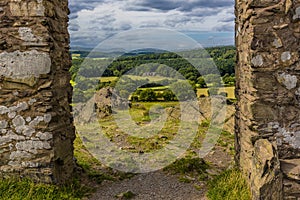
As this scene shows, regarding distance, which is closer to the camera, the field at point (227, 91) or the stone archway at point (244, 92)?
the stone archway at point (244, 92)

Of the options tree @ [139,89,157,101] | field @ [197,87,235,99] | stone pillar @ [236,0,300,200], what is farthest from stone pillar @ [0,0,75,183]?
field @ [197,87,235,99]

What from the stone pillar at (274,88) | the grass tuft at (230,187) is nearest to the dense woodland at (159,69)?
the grass tuft at (230,187)

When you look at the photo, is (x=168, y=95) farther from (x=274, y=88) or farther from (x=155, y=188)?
(x=274, y=88)

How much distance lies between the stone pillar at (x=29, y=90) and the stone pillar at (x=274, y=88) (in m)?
3.17

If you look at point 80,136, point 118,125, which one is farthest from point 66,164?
point 118,125

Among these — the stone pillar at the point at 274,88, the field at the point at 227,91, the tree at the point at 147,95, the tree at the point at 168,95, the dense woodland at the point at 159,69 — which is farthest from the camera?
the tree at the point at 168,95

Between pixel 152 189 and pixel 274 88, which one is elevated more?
pixel 274 88

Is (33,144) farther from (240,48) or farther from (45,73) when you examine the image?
(240,48)

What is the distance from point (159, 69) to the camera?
12.2 meters

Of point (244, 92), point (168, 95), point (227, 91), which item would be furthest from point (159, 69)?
point (244, 92)

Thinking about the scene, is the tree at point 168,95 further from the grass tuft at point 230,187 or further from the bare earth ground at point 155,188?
the grass tuft at point 230,187

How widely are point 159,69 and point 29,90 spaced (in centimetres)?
749

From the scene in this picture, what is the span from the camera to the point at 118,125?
442 inches

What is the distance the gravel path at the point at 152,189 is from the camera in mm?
5770
